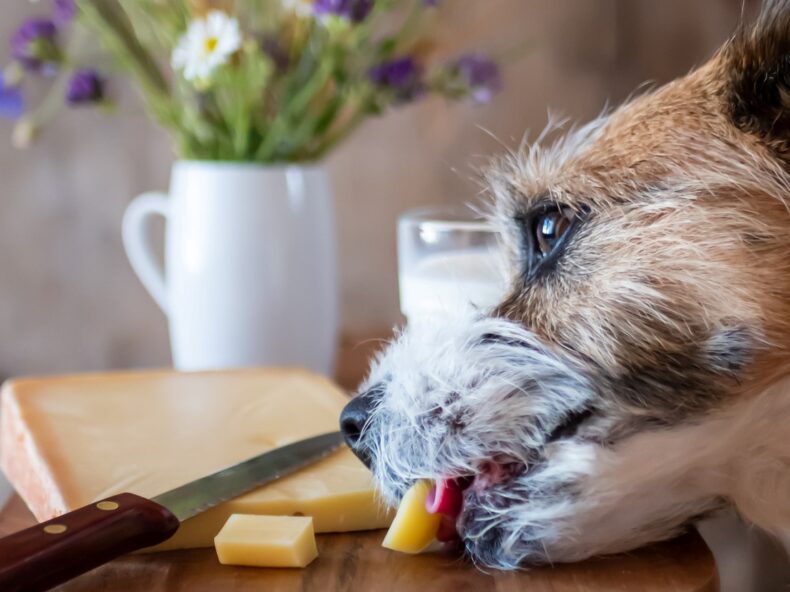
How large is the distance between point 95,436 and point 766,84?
69 centimetres

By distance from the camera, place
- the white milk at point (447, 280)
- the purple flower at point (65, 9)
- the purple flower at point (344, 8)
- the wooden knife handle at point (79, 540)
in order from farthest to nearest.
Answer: the purple flower at point (65, 9), the purple flower at point (344, 8), the white milk at point (447, 280), the wooden knife handle at point (79, 540)

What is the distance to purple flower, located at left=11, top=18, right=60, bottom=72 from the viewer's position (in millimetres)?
1201

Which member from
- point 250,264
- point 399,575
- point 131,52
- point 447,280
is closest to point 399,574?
point 399,575

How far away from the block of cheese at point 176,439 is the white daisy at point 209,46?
→ 40cm

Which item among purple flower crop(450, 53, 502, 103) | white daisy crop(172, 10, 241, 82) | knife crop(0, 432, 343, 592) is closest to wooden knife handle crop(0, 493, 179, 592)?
knife crop(0, 432, 343, 592)

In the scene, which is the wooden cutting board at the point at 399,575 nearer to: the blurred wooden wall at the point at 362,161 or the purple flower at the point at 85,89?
the purple flower at the point at 85,89

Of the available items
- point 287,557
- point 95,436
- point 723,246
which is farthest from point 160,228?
point 723,246

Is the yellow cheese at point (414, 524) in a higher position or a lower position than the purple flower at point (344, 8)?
lower

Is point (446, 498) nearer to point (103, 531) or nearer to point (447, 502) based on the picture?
point (447, 502)

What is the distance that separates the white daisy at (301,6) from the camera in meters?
1.13

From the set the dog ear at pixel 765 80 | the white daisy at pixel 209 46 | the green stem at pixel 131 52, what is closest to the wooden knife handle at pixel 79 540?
the dog ear at pixel 765 80

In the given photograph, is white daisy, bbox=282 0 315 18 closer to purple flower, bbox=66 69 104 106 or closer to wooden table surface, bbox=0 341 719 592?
purple flower, bbox=66 69 104 106

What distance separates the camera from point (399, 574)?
639 mm

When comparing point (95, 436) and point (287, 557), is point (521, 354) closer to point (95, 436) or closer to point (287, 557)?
point (287, 557)
